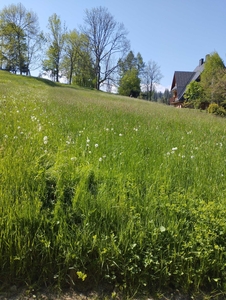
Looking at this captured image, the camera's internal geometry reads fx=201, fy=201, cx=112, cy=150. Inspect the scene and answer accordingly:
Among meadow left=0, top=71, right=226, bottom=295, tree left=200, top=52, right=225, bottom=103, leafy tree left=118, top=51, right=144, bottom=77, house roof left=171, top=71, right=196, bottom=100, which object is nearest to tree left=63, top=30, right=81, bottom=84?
leafy tree left=118, top=51, right=144, bottom=77

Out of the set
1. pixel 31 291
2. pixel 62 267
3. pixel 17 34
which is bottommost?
pixel 31 291

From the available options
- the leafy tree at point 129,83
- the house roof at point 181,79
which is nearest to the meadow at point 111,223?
the house roof at point 181,79

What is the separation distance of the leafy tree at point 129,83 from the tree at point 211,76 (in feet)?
101

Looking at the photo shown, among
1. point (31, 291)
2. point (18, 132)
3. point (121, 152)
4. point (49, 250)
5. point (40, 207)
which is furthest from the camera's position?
point (18, 132)

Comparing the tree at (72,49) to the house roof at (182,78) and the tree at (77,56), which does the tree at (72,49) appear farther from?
the house roof at (182,78)

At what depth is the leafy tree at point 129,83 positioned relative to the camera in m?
55.7

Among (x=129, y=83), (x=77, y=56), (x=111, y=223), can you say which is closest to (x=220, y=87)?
(x=111, y=223)

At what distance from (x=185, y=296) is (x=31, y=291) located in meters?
1.24

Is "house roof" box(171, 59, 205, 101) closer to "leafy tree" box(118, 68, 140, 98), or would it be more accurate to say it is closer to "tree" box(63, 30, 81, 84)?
"leafy tree" box(118, 68, 140, 98)

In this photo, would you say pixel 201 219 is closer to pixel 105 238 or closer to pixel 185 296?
pixel 185 296

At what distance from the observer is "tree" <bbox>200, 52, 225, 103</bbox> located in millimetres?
21655

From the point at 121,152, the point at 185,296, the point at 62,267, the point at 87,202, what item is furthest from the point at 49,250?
the point at 121,152

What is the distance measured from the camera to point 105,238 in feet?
5.92

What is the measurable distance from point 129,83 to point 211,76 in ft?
115
